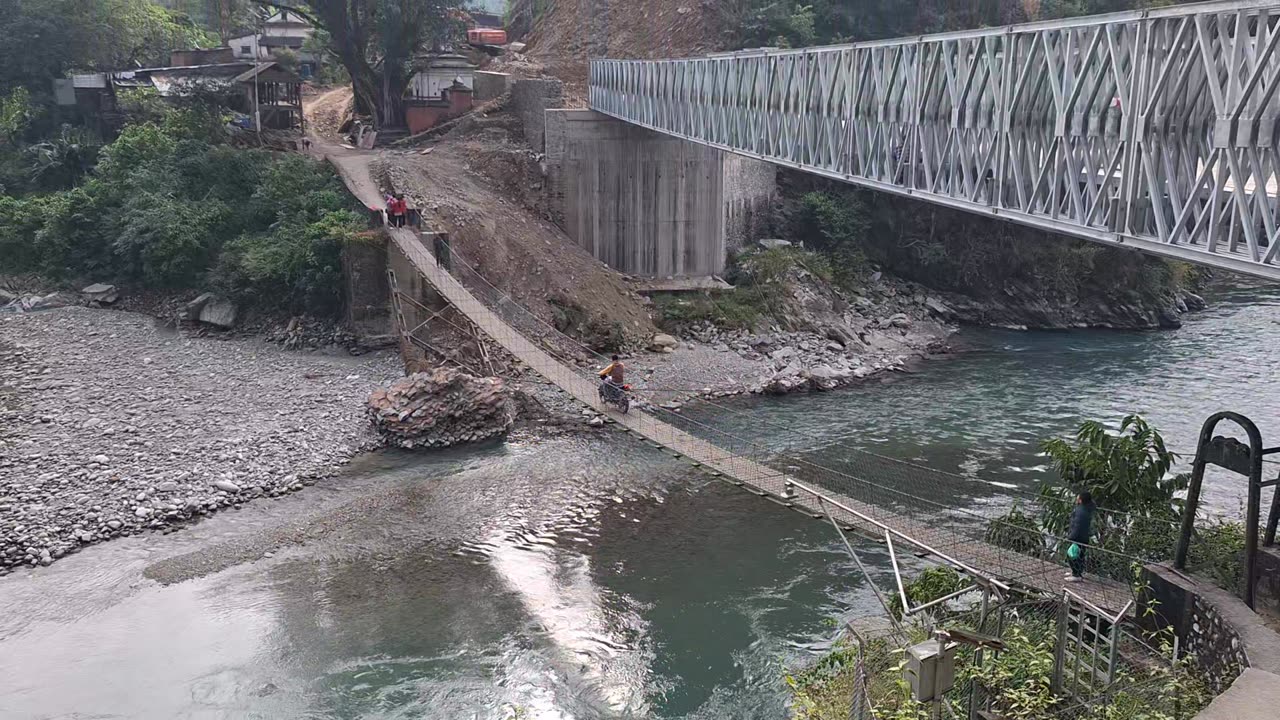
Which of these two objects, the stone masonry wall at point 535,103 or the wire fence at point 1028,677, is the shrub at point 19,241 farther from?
the wire fence at point 1028,677

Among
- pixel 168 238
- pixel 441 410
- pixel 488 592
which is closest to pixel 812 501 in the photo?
pixel 488 592

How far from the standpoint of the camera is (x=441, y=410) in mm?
19344

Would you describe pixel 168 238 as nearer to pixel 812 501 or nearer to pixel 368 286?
pixel 368 286

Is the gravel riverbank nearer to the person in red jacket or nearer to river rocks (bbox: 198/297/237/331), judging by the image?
river rocks (bbox: 198/297/237/331)

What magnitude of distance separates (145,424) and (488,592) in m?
9.26

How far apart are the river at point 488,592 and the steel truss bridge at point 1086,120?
5724mm

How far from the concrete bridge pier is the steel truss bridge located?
36.6ft

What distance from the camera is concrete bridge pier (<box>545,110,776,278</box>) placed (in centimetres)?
2900

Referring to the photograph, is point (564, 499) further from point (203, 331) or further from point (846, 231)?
point (846, 231)

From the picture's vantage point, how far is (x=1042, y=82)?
11898 mm

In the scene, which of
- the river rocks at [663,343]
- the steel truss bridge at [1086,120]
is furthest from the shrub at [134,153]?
the steel truss bridge at [1086,120]

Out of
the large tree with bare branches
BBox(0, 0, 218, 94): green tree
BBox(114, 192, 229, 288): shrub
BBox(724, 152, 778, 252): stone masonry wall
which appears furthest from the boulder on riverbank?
BBox(0, 0, 218, 94): green tree

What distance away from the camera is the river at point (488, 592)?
1152 cm

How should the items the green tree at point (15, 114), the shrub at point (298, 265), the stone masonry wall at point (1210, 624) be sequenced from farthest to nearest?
the green tree at point (15, 114) < the shrub at point (298, 265) < the stone masonry wall at point (1210, 624)
